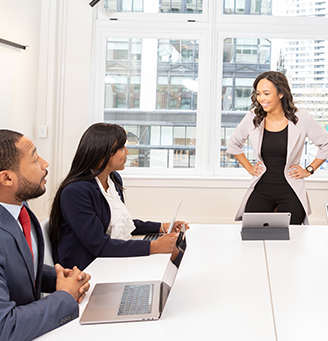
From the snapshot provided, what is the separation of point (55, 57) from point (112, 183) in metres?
2.34

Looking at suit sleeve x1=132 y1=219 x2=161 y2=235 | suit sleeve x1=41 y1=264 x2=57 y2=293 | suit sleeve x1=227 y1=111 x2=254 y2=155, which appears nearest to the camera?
suit sleeve x1=41 y1=264 x2=57 y2=293

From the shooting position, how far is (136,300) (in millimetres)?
1130

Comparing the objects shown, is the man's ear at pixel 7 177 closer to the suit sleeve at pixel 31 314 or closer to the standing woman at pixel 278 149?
the suit sleeve at pixel 31 314

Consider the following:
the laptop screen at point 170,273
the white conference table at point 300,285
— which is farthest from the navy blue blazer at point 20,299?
the white conference table at point 300,285

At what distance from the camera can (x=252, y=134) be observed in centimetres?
268

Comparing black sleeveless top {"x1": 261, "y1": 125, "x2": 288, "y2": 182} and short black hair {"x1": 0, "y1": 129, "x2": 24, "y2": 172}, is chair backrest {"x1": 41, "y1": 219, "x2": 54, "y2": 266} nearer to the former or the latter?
short black hair {"x1": 0, "y1": 129, "x2": 24, "y2": 172}

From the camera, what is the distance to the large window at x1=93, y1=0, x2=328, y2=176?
3992 mm

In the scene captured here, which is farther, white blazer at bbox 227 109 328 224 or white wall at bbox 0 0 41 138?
white wall at bbox 0 0 41 138

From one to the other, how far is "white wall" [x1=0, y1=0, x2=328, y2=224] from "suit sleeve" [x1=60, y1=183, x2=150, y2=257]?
7.33ft

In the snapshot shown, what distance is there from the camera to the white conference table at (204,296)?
95 centimetres

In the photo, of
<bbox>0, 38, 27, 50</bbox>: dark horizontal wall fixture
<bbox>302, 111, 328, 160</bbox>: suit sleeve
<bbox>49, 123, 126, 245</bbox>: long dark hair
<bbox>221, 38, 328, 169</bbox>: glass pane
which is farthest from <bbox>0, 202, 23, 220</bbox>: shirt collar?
<bbox>221, 38, 328, 169</bbox>: glass pane

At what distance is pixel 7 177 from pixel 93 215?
0.67 m

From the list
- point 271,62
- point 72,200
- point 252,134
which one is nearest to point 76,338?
point 72,200

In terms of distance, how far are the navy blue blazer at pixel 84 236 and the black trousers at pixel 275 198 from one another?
1189mm
